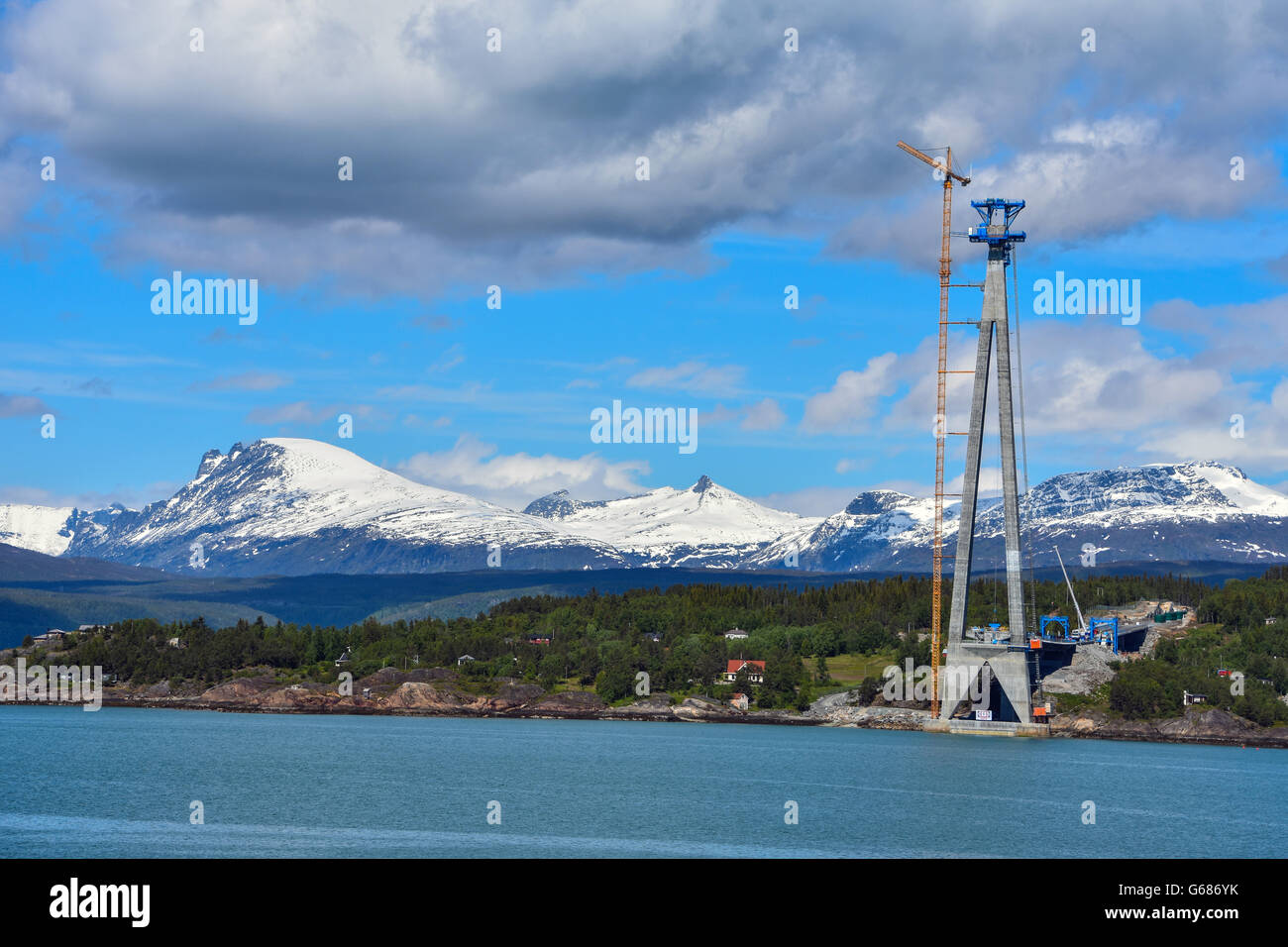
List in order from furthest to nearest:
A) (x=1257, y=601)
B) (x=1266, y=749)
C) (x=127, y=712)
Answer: (x=1257, y=601) → (x=127, y=712) → (x=1266, y=749)

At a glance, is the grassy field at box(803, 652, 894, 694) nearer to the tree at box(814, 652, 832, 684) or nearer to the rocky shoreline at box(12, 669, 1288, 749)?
the tree at box(814, 652, 832, 684)

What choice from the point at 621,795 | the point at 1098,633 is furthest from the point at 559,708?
the point at 621,795

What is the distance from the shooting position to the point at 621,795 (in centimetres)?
7906

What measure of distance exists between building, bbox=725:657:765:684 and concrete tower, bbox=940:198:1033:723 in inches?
1759

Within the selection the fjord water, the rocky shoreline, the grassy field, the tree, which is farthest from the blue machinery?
the fjord water

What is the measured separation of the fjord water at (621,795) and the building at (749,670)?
3732 cm

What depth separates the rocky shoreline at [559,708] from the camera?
14150cm

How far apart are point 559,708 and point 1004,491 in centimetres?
6779

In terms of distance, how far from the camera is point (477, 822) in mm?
67125

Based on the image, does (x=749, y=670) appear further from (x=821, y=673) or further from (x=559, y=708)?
(x=559, y=708)

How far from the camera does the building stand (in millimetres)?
170250
